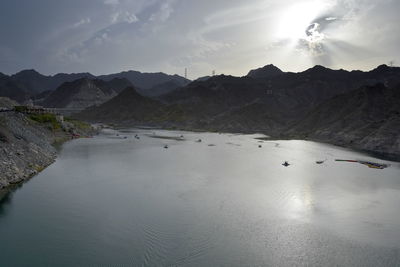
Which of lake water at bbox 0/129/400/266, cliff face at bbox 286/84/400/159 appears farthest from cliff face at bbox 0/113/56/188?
cliff face at bbox 286/84/400/159

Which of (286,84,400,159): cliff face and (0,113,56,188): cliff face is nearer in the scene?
(0,113,56,188): cliff face

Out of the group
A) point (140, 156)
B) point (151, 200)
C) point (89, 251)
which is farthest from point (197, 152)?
point (89, 251)

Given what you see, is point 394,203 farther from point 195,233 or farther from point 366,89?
point 366,89

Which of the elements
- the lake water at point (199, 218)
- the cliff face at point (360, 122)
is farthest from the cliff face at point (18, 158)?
the cliff face at point (360, 122)

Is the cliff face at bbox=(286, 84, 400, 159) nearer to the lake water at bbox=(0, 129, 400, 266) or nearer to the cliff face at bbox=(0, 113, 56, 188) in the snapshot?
→ the lake water at bbox=(0, 129, 400, 266)

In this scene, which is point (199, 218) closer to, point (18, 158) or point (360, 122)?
point (18, 158)
